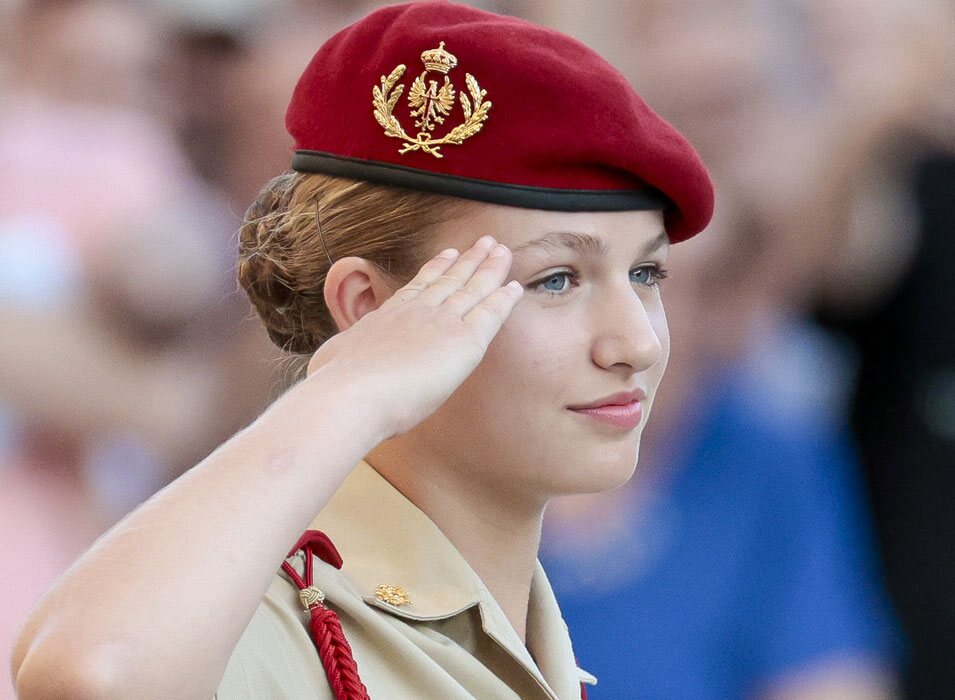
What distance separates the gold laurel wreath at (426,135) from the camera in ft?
5.10

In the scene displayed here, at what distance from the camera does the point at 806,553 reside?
270cm

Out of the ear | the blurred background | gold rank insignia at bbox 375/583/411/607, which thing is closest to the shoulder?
gold rank insignia at bbox 375/583/411/607

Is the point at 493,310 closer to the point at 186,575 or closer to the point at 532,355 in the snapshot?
the point at 532,355

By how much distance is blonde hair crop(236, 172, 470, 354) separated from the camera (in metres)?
1.60

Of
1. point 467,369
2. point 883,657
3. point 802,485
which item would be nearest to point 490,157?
point 467,369

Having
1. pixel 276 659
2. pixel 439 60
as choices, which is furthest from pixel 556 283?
pixel 276 659

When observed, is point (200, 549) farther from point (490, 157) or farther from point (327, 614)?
point (490, 157)

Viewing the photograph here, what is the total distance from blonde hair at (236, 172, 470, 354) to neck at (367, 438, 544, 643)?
192mm

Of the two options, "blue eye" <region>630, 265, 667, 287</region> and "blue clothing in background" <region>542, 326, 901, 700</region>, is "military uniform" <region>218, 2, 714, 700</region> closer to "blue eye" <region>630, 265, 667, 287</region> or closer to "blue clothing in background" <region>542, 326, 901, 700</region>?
"blue eye" <region>630, 265, 667, 287</region>

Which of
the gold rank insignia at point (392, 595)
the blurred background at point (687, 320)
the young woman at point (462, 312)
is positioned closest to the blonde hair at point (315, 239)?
the young woman at point (462, 312)

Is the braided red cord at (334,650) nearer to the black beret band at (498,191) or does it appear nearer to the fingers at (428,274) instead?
the fingers at (428,274)

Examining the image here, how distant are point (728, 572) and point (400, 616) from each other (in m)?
1.25

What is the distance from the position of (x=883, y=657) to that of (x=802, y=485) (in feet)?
1.15

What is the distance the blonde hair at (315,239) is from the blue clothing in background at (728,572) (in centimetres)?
96
